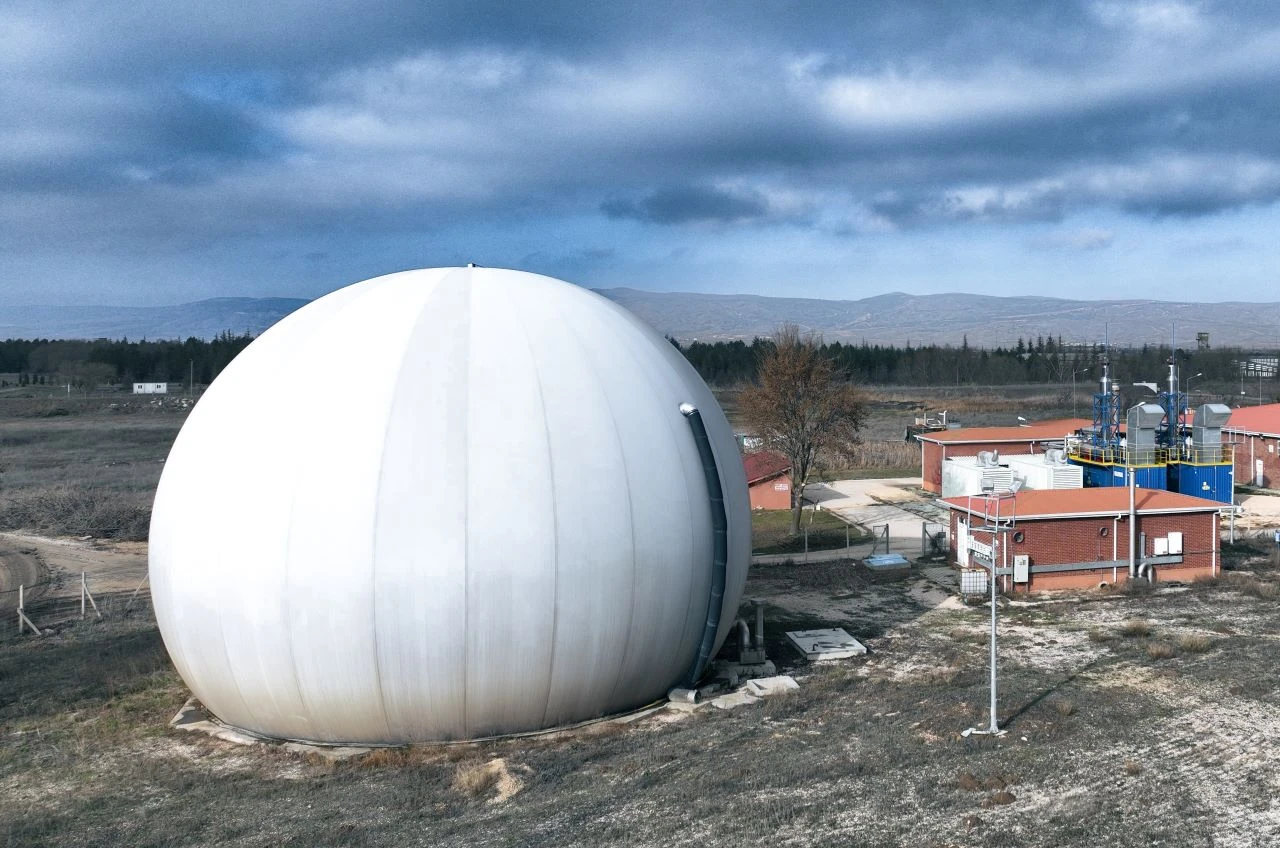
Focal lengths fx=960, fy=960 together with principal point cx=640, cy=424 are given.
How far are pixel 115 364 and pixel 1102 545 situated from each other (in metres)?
147

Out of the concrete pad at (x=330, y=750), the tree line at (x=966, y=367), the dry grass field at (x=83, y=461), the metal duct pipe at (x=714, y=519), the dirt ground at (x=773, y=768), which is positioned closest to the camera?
the dirt ground at (x=773, y=768)

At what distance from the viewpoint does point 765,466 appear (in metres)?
46.9

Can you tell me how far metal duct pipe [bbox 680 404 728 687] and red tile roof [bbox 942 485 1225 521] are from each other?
13.5 m

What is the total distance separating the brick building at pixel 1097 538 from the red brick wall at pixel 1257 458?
2313cm

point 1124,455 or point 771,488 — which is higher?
point 1124,455

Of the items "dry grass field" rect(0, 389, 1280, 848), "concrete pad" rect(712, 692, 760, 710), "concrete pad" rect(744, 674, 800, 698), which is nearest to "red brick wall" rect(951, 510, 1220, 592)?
"dry grass field" rect(0, 389, 1280, 848)

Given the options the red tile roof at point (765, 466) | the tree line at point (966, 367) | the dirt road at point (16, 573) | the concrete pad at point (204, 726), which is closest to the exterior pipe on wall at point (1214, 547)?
the red tile roof at point (765, 466)

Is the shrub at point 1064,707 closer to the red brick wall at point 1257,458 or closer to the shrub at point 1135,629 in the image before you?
the shrub at point 1135,629

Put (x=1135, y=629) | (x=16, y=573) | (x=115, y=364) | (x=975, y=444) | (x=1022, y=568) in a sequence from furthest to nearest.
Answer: (x=115, y=364) < (x=975, y=444) < (x=16, y=573) < (x=1022, y=568) < (x=1135, y=629)

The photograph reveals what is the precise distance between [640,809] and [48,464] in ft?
183

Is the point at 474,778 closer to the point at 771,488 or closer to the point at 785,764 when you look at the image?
the point at 785,764

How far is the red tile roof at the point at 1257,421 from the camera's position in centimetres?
4894

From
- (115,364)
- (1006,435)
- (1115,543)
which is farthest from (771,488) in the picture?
(115,364)

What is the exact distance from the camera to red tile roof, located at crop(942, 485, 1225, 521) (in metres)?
28.3
